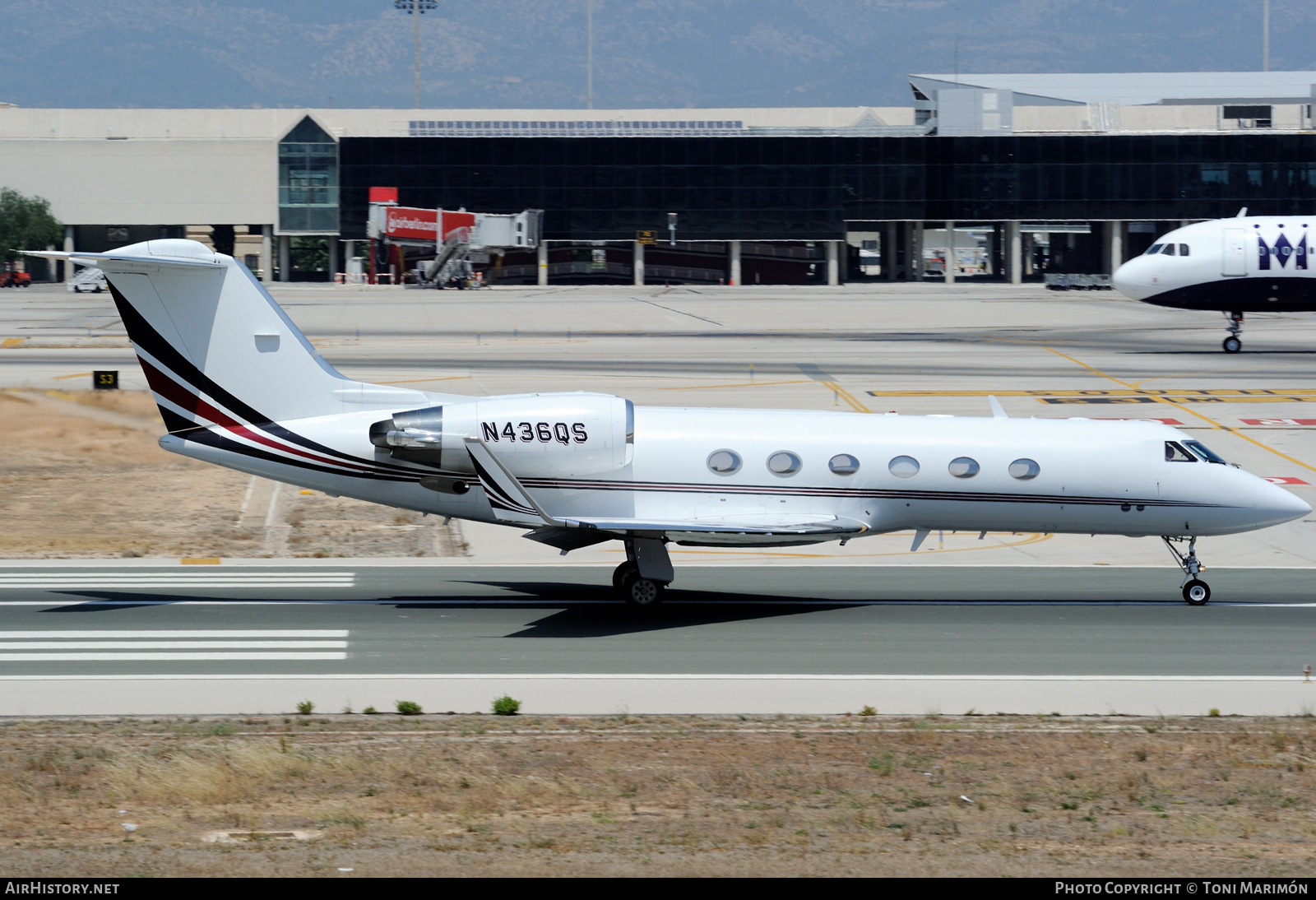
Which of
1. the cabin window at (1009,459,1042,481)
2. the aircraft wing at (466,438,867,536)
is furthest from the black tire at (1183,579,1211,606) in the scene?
the aircraft wing at (466,438,867,536)

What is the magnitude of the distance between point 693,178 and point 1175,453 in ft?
373

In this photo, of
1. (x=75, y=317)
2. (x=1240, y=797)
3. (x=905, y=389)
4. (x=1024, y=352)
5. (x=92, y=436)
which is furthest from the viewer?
(x=75, y=317)

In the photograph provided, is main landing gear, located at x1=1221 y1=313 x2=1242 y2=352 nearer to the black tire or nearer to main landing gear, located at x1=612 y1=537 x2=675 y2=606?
the black tire

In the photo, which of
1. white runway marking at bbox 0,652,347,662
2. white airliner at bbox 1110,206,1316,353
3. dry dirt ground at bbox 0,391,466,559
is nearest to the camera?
white runway marking at bbox 0,652,347,662

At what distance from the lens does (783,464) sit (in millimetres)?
22734

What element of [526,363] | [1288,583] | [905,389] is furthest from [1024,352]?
[1288,583]

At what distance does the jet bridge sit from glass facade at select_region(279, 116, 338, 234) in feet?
34.3

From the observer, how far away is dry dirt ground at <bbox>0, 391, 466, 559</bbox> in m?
28.3

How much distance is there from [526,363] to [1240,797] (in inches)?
1792

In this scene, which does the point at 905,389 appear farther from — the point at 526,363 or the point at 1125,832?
the point at 1125,832

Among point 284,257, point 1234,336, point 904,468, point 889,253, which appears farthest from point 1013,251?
point 904,468

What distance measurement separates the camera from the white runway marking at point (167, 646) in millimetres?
19578

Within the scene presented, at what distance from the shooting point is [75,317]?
265ft

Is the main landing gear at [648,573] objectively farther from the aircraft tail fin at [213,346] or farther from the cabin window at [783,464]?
the aircraft tail fin at [213,346]
